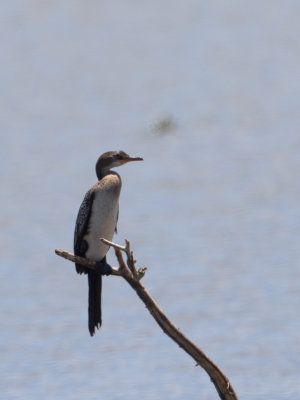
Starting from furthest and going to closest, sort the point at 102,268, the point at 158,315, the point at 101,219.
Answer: the point at 101,219 → the point at 102,268 → the point at 158,315

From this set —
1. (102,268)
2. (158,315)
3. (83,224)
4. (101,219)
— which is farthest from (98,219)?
(158,315)

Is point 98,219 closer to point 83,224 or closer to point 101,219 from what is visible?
point 101,219

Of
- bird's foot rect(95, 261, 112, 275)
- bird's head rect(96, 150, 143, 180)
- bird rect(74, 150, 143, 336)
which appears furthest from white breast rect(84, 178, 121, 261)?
bird's foot rect(95, 261, 112, 275)

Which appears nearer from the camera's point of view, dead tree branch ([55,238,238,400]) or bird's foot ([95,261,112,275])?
dead tree branch ([55,238,238,400])

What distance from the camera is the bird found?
11195 millimetres

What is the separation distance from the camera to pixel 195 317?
17922 mm

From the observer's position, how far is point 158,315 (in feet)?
34.1

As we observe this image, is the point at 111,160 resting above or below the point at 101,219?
above

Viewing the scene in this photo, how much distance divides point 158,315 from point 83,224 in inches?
49.0

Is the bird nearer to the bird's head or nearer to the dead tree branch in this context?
the bird's head

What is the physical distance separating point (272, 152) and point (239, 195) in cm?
324

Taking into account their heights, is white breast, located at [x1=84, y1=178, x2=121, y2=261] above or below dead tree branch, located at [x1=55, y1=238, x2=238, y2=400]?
above

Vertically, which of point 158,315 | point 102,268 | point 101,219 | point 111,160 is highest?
point 111,160

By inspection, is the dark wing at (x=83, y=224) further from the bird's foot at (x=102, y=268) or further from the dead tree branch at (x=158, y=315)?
the dead tree branch at (x=158, y=315)
